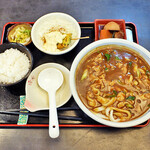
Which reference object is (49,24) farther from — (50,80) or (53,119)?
(53,119)

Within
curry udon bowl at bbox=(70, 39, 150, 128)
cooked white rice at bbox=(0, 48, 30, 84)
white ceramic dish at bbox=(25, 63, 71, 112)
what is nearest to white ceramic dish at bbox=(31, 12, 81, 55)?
cooked white rice at bbox=(0, 48, 30, 84)

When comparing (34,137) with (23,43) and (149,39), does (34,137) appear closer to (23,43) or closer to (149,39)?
(23,43)

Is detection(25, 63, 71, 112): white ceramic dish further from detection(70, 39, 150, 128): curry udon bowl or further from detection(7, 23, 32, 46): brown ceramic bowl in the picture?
detection(7, 23, 32, 46): brown ceramic bowl

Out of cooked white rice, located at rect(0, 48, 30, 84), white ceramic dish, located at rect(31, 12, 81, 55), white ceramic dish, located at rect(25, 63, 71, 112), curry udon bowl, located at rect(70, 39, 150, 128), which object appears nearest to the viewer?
curry udon bowl, located at rect(70, 39, 150, 128)

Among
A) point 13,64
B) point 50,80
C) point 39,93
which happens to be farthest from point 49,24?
point 39,93

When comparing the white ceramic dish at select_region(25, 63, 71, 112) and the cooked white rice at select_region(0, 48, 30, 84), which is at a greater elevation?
the cooked white rice at select_region(0, 48, 30, 84)

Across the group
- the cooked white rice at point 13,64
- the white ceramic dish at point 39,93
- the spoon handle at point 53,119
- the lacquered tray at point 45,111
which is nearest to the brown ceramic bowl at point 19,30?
the lacquered tray at point 45,111
